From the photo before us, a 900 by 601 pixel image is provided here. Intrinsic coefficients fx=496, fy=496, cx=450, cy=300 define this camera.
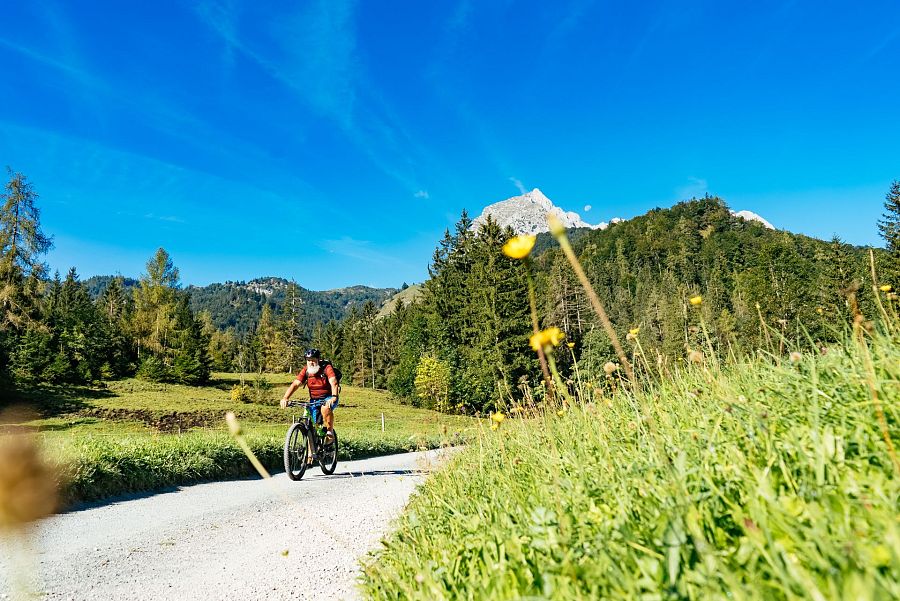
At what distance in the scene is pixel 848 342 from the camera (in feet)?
9.71

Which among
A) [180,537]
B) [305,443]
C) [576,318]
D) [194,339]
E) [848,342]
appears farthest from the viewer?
[576,318]

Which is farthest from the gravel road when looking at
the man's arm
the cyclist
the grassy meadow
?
the cyclist

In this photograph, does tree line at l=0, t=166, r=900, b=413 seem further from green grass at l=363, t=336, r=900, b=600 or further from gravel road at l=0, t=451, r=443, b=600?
gravel road at l=0, t=451, r=443, b=600

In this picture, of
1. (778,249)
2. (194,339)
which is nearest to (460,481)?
(194,339)

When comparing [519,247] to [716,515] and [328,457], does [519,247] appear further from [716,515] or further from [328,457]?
[328,457]

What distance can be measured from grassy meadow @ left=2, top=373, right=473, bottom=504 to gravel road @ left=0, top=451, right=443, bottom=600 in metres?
0.63

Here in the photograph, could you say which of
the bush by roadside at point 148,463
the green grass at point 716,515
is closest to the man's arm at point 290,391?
the bush by roadside at point 148,463

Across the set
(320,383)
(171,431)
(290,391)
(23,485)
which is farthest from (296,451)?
(171,431)

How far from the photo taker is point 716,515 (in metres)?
1.66

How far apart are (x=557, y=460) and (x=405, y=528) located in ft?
4.35

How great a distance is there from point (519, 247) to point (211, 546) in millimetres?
4861

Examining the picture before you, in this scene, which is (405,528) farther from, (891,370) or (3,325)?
(3,325)

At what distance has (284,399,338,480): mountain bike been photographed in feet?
27.9

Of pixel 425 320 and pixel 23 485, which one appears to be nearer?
pixel 23 485
